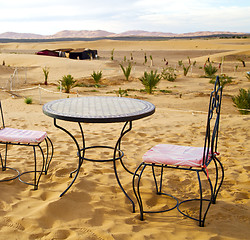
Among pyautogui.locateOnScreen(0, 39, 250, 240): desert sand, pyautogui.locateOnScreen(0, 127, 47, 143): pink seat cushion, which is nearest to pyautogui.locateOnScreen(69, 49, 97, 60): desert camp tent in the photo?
pyautogui.locateOnScreen(0, 39, 250, 240): desert sand

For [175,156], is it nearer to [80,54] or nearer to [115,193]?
[115,193]

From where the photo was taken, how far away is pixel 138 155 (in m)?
3.66

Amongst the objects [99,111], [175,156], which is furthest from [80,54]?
[175,156]

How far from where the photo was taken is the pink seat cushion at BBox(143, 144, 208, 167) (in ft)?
6.97

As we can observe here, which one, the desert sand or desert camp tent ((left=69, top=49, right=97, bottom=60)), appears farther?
desert camp tent ((left=69, top=49, right=97, bottom=60))

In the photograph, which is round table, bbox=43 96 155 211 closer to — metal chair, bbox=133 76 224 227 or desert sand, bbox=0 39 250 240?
desert sand, bbox=0 39 250 240

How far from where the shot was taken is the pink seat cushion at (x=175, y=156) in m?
2.12

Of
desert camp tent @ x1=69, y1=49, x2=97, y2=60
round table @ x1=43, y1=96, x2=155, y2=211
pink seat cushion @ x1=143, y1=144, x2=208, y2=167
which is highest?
desert camp tent @ x1=69, y1=49, x2=97, y2=60

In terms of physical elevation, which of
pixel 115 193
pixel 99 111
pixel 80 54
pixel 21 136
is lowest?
pixel 115 193

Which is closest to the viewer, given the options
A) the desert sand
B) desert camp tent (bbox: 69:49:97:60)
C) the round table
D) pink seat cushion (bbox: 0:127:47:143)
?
the desert sand

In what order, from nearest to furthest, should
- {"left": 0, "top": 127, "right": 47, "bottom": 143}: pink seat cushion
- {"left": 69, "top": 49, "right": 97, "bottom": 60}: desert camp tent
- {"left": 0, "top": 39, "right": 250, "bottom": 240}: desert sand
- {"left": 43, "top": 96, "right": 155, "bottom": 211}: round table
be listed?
{"left": 0, "top": 39, "right": 250, "bottom": 240}: desert sand
{"left": 43, "top": 96, "right": 155, "bottom": 211}: round table
{"left": 0, "top": 127, "right": 47, "bottom": 143}: pink seat cushion
{"left": 69, "top": 49, "right": 97, "bottom": 60}: desert camp tent

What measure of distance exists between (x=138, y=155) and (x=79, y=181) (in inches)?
40.3

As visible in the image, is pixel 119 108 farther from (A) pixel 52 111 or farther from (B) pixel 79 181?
(B) pixel 79 181

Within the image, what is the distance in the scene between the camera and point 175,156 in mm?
2227
